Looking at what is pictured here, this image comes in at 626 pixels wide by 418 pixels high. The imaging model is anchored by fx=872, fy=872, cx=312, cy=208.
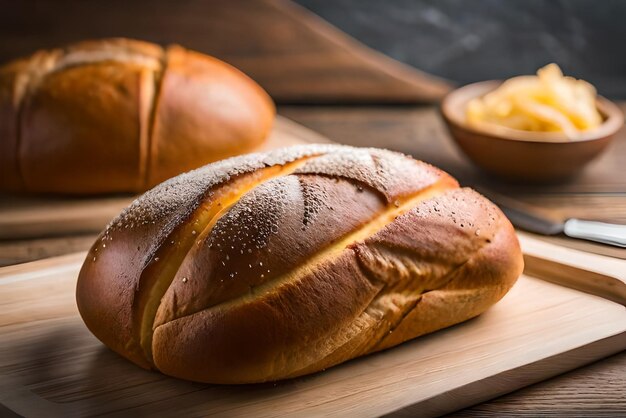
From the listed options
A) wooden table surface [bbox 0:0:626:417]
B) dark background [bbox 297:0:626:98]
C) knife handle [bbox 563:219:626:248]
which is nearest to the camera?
knife handle [bbox 563:219:626:248]

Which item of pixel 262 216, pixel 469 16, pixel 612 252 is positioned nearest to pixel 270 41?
pixel 469 16

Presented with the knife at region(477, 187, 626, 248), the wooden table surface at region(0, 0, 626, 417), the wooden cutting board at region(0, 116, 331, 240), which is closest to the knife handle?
the knife at region(477, 187, 626, 248)

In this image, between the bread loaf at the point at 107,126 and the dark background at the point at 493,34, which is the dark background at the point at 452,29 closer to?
the dark background at the point at 493,34

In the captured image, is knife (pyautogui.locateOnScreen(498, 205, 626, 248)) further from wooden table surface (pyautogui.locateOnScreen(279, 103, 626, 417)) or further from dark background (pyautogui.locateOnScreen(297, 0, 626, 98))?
dark background (pyautogui.locateOnScreen(297, 0, 626, 98))

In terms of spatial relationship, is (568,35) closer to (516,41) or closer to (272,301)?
(516,41)

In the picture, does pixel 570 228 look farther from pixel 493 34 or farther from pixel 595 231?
pixel 493 34

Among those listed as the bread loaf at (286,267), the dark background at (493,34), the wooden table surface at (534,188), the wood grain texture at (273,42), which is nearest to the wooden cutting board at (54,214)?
the bread loaf at (286,267)
